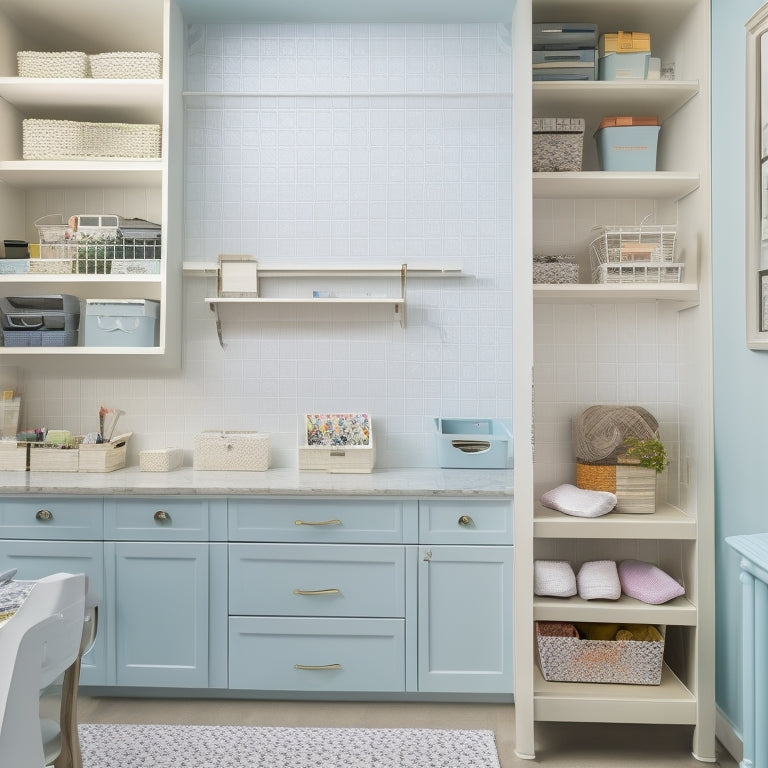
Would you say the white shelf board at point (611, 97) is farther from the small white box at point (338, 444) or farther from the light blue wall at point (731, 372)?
the small white box at point (338, 444)

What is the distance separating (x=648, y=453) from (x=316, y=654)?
141 cm

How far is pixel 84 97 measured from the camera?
310 cm

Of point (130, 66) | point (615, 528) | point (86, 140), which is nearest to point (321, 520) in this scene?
point (615, 528)

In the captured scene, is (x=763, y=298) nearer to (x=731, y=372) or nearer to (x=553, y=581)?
(x=731, y=372)

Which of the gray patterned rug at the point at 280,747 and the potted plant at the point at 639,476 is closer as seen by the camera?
the gray patterned rug at the point at 280,747

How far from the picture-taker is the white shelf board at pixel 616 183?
2.54 m

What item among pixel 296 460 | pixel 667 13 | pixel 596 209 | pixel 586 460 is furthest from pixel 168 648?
pixel 667 13

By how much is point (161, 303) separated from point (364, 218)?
95 centimetres

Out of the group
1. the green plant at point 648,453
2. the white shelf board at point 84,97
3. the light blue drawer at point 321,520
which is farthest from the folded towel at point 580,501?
the white shelf board at point 84,97

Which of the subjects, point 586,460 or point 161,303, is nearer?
point 586,460

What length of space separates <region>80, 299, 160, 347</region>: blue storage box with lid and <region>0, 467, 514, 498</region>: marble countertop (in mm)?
548

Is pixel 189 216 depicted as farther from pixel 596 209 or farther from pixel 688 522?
pixel 688 522

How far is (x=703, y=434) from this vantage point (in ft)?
8.27

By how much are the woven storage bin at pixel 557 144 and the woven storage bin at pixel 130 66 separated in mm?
1588
